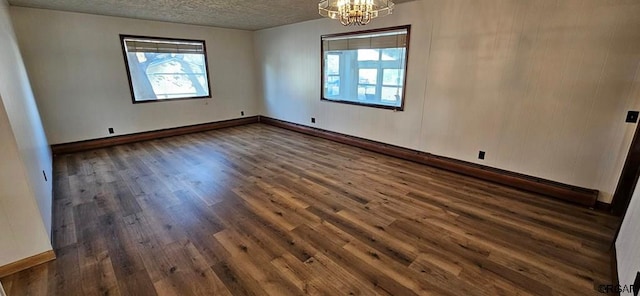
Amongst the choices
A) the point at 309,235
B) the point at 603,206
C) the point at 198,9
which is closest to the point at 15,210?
the point at 309,235

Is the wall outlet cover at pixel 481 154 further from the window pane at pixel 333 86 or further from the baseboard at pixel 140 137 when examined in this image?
the baseboard at pixel 140 137

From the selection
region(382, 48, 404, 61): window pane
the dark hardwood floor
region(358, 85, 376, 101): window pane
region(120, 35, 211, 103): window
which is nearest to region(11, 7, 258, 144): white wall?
region(120, 35, 211, 103): window

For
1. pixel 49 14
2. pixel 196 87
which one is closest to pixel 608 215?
pixel 196 87

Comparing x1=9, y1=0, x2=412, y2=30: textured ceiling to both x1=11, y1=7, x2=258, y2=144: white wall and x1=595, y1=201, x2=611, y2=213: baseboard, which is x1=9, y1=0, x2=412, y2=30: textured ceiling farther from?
x1=595, y1=201, x2=611, y2=213: baseboard

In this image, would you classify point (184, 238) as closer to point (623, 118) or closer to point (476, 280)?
point (476, 280)

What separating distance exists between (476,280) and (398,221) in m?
0.80

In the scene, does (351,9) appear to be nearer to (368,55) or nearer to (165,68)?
(368,55)

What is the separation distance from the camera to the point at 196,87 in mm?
6082

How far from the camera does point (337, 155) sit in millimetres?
4488

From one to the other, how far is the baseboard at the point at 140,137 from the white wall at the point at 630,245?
647 centimetres

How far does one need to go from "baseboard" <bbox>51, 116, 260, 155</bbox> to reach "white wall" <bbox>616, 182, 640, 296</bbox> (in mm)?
6473

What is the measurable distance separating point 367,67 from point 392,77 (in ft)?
1.90

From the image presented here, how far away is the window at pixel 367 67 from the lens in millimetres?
4176

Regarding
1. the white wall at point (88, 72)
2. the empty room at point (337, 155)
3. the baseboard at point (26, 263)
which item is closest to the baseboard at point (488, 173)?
the empty room at point (337, 155)
